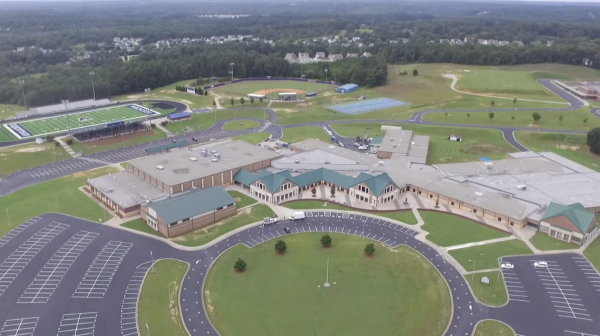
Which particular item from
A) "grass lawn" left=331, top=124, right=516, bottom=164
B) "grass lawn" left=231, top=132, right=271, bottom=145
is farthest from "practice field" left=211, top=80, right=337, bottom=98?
"grass lawn" left=331, top=124, right=516, bottom=164

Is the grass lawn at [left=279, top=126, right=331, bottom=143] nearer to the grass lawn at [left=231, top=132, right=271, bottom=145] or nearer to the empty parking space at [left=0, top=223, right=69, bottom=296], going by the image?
the grass lawn at [left=231, top=132, right=271, bottom=145]

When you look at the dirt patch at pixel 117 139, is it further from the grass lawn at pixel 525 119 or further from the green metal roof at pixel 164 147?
the grass lawn at pixel 525 119

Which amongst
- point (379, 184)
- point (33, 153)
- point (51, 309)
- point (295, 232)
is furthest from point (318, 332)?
point (33, 153)

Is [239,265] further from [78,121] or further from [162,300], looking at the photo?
[78,121]

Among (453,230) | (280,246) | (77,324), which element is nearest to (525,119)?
(453,230)

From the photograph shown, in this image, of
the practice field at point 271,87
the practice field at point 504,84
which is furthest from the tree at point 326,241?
the practice field at point 504,84

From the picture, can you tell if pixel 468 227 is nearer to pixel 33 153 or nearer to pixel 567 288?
pixel 567 288
